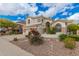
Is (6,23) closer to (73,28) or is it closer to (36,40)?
(36,40)

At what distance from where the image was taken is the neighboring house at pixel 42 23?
303 cm

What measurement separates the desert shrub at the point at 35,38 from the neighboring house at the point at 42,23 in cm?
7

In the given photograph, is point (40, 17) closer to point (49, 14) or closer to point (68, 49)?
point (49, 14)

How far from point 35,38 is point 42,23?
258mm

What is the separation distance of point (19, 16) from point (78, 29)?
0.92 metres

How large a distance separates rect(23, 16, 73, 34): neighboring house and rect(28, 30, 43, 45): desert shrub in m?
0.07

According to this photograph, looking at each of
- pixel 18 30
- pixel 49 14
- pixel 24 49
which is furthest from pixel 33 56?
pixel 49 14

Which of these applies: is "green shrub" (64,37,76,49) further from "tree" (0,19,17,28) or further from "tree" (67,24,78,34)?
"tree" (0,19,17,28)

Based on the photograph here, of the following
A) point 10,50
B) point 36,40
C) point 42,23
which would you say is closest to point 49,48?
point 36,40

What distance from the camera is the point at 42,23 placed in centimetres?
308

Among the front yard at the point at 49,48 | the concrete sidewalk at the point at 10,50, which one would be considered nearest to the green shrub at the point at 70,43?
the front yard at the point at 49,48

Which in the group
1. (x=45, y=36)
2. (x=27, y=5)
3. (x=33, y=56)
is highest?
(x=27, y=5)

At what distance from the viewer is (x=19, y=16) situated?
120 inches

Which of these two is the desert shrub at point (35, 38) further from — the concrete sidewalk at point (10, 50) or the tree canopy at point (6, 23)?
the tree canopy at point (6, 23)
